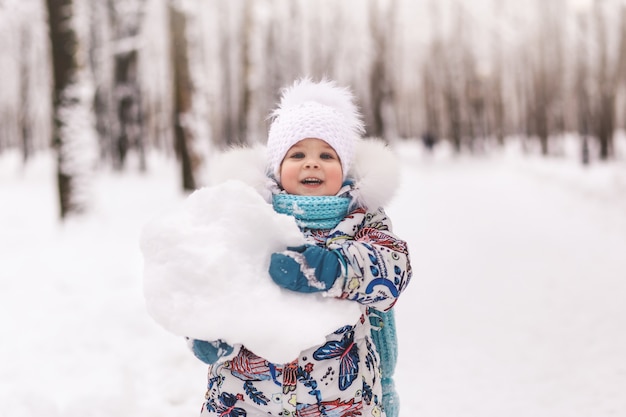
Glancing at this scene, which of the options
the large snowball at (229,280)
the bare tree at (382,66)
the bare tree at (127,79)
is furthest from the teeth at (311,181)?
the bare tree at (382,66)

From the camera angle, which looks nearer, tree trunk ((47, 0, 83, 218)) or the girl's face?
→ the girl's face

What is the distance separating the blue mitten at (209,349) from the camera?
1.68 m

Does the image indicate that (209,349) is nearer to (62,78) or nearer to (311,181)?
(311,181)

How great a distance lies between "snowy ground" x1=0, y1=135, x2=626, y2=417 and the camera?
3.42 meters

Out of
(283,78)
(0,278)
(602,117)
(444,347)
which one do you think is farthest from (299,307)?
(283,78)

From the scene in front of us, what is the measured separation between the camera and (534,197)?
14.5m

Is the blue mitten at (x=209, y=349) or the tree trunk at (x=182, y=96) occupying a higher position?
the tree trunk at (x=182, y=96)

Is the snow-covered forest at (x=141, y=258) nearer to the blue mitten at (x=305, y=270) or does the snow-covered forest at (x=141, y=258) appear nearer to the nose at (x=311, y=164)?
the nose at (x=311, y=164)

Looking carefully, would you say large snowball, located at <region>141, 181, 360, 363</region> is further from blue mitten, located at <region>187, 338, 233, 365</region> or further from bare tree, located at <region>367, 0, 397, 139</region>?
bare tree, located at <region>367, 0, 397, 139</region>

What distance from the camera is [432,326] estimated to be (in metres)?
4.95

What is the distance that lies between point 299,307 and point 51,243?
22.9 feet

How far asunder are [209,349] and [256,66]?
2732 centimetres

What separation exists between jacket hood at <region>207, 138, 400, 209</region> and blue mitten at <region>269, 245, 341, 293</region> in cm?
38

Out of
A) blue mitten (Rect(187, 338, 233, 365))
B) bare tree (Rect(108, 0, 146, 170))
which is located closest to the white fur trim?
blue mitten (Rect(187, 338, 233, 365))
